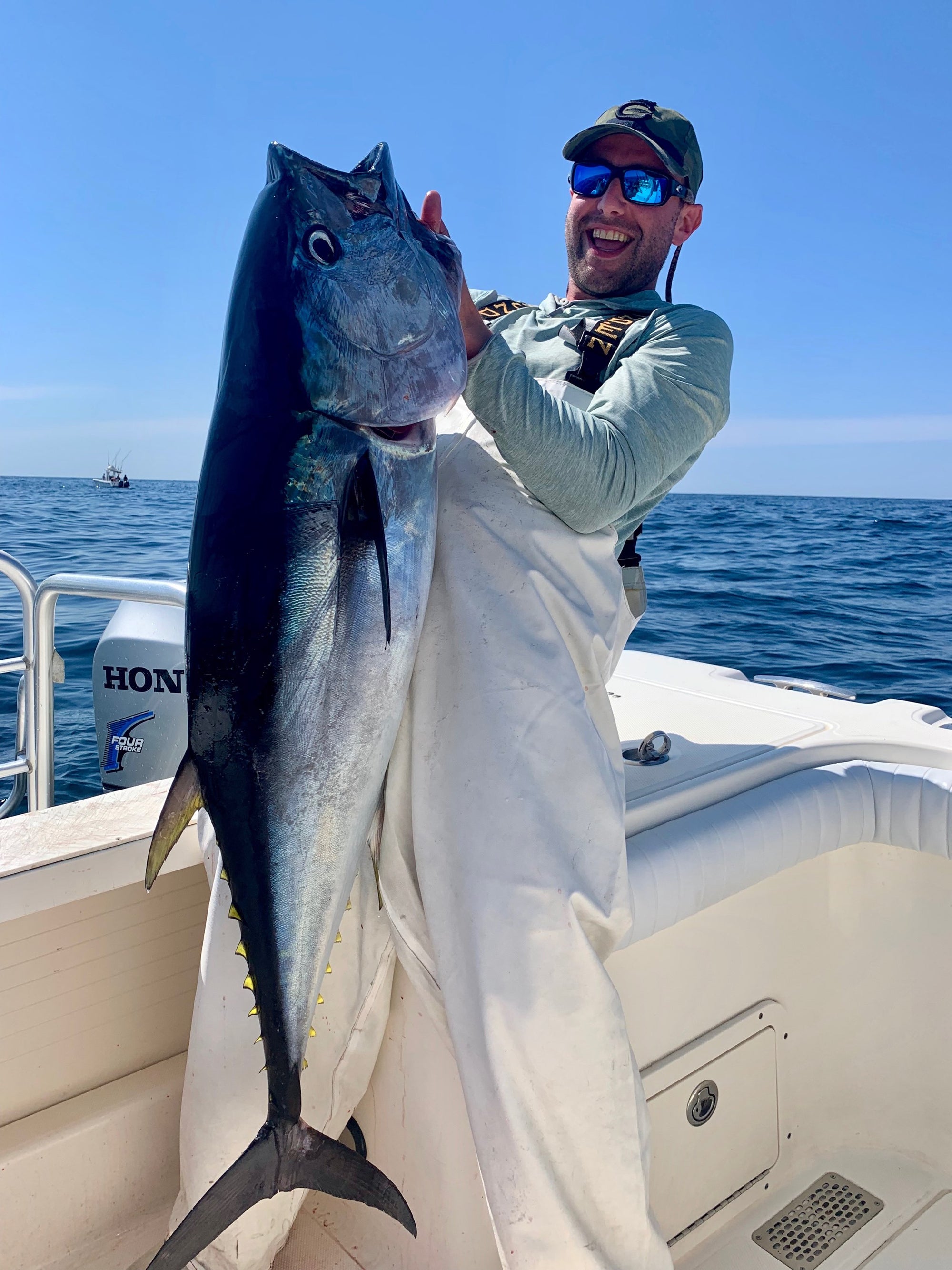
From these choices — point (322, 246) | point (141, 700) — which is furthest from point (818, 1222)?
point (141, 700)

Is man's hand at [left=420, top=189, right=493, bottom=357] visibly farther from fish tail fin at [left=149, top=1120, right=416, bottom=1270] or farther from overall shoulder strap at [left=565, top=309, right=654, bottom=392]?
fish tail fin at [left=149, top=1120, right=416, bottom=1270]

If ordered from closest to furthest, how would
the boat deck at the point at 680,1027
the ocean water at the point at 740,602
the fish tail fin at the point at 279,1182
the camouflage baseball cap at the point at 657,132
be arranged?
the fish tail fin at the point at 279,1182 < the boat deck at the point at 680,1027 < the camouflage baseball cap at the point at 657,132 < the ocean water at the point at 740,602

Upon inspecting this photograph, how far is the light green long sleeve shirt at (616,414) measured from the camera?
1368 mm

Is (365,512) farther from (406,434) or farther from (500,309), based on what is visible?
(500,309)

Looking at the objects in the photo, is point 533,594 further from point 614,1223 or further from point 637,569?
point 614,1223

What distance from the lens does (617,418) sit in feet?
4.89

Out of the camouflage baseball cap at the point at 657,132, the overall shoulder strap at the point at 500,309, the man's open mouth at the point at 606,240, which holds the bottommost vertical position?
the overall shoulder strap at the point at 500,309

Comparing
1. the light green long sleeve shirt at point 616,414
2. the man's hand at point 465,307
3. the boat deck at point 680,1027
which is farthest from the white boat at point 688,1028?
the man's hand at point 465,307

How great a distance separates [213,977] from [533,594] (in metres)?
0.89

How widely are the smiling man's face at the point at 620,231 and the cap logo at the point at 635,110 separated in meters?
0.04

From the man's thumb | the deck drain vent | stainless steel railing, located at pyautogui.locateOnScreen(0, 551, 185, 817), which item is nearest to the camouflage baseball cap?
the man's thumb

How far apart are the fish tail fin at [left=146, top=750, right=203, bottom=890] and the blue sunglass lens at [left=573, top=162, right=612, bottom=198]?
1530 millimetres

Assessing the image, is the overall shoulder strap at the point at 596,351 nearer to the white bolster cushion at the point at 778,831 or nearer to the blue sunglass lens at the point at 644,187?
the blue sunglass lens at the point at 644,187

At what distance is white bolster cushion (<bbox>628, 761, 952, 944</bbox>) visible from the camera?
1.74m
